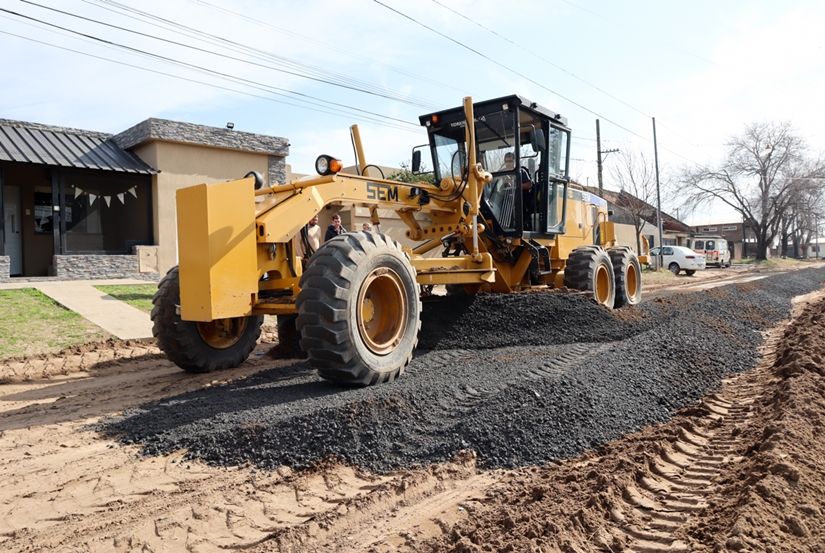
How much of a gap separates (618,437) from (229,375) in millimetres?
4145

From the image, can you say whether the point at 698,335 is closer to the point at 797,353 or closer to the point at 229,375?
the point at 797,353

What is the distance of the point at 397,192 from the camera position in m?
7.48

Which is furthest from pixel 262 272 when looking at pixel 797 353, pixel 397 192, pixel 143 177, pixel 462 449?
pixel 143 177

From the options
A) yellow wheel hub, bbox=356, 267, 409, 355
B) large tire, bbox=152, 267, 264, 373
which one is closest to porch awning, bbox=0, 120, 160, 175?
large tire, bbox=152, 267, 264, 373

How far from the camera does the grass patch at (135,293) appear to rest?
37.5ft

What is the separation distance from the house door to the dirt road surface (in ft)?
41.7

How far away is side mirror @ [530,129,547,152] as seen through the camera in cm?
923

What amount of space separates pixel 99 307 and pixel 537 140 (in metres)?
8.00

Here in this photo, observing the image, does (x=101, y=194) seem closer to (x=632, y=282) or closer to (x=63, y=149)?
(x=63, y=149)

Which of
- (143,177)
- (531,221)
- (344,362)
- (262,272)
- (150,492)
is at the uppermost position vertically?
(143,177)

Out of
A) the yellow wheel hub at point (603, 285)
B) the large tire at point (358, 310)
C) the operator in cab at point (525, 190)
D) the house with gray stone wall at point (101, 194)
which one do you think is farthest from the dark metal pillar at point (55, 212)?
the yellow wheel hub at point (603, 285)

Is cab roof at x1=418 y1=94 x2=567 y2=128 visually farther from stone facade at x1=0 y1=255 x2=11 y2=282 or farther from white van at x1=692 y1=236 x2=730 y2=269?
white van at x1=692 y1=236 x2=730 y2=269

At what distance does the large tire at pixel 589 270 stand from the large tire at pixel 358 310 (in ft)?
13.5

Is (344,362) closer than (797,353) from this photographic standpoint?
Yes
